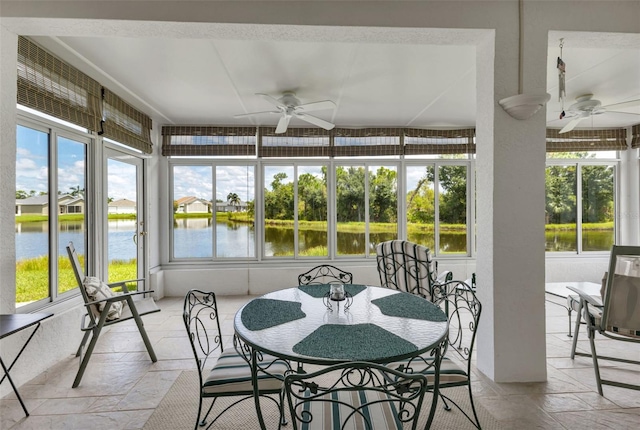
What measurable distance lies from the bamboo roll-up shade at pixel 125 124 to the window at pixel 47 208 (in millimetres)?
354

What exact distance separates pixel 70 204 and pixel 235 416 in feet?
8.86

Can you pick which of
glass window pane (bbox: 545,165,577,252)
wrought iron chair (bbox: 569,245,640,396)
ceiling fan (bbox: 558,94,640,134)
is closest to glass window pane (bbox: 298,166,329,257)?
ceiling fan (bbox: 558,94,640,134)

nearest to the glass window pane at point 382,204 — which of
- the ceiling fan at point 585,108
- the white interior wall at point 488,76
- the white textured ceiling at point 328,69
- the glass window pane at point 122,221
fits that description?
the white textured ceiling at point 328,69

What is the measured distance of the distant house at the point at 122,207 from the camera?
3.90 m

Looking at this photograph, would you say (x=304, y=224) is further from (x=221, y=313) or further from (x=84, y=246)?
(x=84, y=246)

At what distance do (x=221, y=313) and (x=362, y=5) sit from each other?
11.6 ft

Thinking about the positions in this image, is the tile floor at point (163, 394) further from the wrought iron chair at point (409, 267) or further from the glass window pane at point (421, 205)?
the glass window pane at point (421, 205)

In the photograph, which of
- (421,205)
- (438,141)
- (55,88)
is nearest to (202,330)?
(55,88)

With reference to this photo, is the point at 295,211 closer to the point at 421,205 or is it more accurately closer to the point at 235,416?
the point at 421,205

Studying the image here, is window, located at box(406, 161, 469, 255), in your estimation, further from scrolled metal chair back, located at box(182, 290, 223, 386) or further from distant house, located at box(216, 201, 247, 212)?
scrolled metal chair back, located at box(182, 290, 223, 386)

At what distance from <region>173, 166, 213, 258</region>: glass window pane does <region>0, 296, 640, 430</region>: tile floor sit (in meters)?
2.13

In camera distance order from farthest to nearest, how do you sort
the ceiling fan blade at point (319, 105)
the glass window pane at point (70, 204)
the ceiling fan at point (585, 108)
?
the ceiling fan at point (585, 108) < the ceiling fan blade at point (319, 105) < the glass window pane at point (70, 204)

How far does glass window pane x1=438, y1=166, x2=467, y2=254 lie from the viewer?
5293mm

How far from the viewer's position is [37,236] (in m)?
2.79
